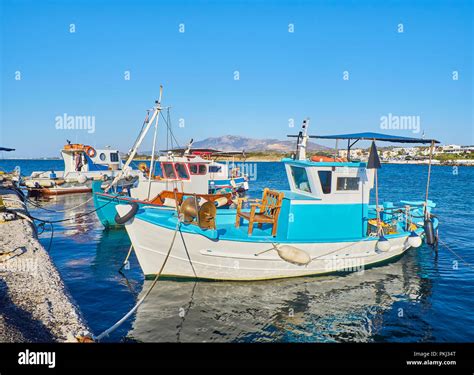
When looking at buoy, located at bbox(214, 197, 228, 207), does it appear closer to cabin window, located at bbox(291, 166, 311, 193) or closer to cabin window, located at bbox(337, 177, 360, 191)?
cabin window, located at bbox(291, 166, 311, 193)

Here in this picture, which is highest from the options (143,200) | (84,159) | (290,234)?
(84,159)

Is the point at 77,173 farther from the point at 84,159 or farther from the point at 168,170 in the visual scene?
the point at 168,170

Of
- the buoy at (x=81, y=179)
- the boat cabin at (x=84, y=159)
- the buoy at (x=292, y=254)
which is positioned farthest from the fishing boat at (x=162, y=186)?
the boat cabin at (x=84, y=159)

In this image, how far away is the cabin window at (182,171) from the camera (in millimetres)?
20859

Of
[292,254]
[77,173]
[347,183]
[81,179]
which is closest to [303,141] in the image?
[347,183]

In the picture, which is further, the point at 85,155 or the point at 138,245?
the point at 85,155

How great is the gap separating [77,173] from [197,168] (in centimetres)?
2207

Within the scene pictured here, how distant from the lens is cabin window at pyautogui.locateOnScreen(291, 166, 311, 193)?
1212cm

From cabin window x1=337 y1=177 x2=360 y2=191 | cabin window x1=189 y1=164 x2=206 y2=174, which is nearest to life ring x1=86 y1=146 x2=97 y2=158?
cabin window x1=189 y1=164 x2=206 y2=174

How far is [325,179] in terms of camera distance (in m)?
11.7

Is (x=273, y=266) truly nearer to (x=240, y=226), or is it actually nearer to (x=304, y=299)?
(x=304, y=299)
